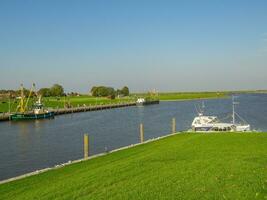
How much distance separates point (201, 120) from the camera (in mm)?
58656

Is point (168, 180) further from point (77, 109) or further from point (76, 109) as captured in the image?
point (77, 109)

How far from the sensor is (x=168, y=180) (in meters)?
13.2

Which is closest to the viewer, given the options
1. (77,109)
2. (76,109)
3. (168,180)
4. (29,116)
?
(168,180)

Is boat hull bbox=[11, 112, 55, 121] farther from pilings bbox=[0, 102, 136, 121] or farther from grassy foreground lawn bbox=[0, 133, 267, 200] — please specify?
grassy foreground lawn bbox=[0, 133, 267, 200]

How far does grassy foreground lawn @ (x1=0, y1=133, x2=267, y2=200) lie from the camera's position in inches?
449

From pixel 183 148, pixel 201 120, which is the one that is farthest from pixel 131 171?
pixel 201 120

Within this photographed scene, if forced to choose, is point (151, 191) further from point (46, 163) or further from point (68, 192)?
point (46, 163)

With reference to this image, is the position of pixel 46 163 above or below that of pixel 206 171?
below

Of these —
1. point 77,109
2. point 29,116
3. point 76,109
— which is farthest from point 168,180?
point 77,109

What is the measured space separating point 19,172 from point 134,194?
17948mm

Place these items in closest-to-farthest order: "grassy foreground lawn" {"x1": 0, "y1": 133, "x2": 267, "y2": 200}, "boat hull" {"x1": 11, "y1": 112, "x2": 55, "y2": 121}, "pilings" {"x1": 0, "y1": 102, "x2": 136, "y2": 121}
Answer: "grassy foreground lawn" {"x1": 0, "y1": 133, "x2": 267, "y2": 200}
"boat hull" {"x1": 11, "y1": 112, "x2": 55, "y2": 121}
"pilings" {"x1": 0, "y1": 102, "x2": 136, "y2": 121}

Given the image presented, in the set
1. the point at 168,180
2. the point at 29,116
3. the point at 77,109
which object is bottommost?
the point at 29,116

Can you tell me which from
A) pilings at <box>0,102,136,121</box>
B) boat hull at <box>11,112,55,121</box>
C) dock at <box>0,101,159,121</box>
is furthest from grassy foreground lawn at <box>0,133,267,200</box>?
dock at <box>0,101,159,121</box>

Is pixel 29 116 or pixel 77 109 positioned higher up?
pixel 77 109
